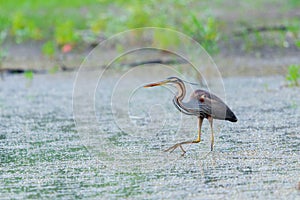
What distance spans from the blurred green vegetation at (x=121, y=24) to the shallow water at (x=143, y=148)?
2.02 m

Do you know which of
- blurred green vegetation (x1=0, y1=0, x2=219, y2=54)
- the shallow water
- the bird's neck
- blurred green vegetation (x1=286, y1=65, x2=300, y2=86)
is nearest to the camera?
the shallow water

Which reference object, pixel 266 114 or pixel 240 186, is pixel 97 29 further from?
pixel 240 186

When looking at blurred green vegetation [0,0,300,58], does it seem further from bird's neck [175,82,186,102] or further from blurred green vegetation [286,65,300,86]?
bird's neck [175,82,186,102]

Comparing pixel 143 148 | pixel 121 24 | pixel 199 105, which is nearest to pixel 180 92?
pixel 199 105

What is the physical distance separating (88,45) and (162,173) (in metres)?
7.45

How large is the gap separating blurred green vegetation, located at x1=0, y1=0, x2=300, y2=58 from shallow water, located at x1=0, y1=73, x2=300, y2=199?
6.63ft

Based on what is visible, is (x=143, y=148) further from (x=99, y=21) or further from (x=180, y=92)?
(x=99, y=21)

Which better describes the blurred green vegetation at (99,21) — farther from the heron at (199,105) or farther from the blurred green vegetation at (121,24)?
the heron at (199,105)

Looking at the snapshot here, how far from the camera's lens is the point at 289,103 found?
28.0 feet

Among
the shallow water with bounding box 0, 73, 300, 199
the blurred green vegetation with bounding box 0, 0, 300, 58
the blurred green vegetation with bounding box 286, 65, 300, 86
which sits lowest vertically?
the shallow water with bounding box 0, 73, 300, 199

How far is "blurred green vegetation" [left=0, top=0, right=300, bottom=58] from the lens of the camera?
1201cm

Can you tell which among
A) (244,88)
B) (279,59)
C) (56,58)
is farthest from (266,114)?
(56,58)

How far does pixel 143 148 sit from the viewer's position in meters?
6.66

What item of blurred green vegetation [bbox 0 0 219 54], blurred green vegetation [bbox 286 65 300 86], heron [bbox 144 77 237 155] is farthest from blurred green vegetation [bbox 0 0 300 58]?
heron [bbox 144 77 237 155]
